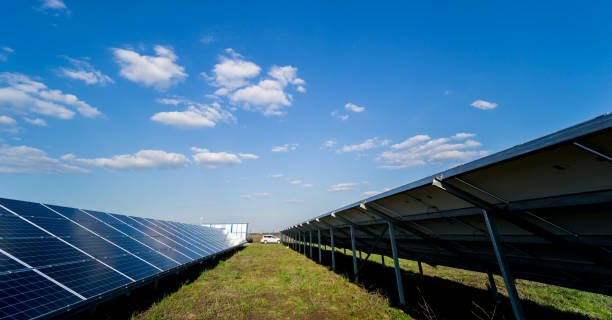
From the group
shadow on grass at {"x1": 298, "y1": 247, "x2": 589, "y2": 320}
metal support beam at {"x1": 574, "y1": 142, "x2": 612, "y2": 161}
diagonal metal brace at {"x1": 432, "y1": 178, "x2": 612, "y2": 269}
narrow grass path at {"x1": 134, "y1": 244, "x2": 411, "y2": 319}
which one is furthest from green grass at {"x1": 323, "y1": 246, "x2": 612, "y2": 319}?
metal support beam at {"x1": 574, "y1": 142, "x2": 612, "y2": 161}

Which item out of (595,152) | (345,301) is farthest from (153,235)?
(595,152)

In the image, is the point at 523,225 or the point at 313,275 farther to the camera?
the point at 313,275

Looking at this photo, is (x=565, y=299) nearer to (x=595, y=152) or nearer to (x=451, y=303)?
(x=451, y=303)

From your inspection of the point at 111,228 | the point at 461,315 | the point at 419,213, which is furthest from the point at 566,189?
the point at 111,228

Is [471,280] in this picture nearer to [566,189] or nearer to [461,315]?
[461,315]

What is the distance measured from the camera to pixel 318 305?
8.05m

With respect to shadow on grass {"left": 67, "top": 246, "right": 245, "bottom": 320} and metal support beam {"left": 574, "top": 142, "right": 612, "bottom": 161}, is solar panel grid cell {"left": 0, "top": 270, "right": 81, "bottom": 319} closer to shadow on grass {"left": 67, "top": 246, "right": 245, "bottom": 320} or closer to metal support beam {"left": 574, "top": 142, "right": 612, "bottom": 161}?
shadow on grass {"left": 67, "top": 246, "right": 245, "bottom": 320}

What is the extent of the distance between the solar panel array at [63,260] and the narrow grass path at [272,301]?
4.23 ft

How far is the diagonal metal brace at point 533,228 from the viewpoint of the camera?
13.3ft

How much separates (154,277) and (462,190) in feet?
29.5

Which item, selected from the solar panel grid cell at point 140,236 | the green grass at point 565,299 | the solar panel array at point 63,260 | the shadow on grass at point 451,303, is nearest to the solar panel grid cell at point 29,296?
the solar panel array at point 63,260

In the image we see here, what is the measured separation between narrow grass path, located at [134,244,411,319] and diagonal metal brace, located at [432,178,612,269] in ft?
14.3

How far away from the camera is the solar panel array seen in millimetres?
3928

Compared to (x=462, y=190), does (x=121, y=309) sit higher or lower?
lower
